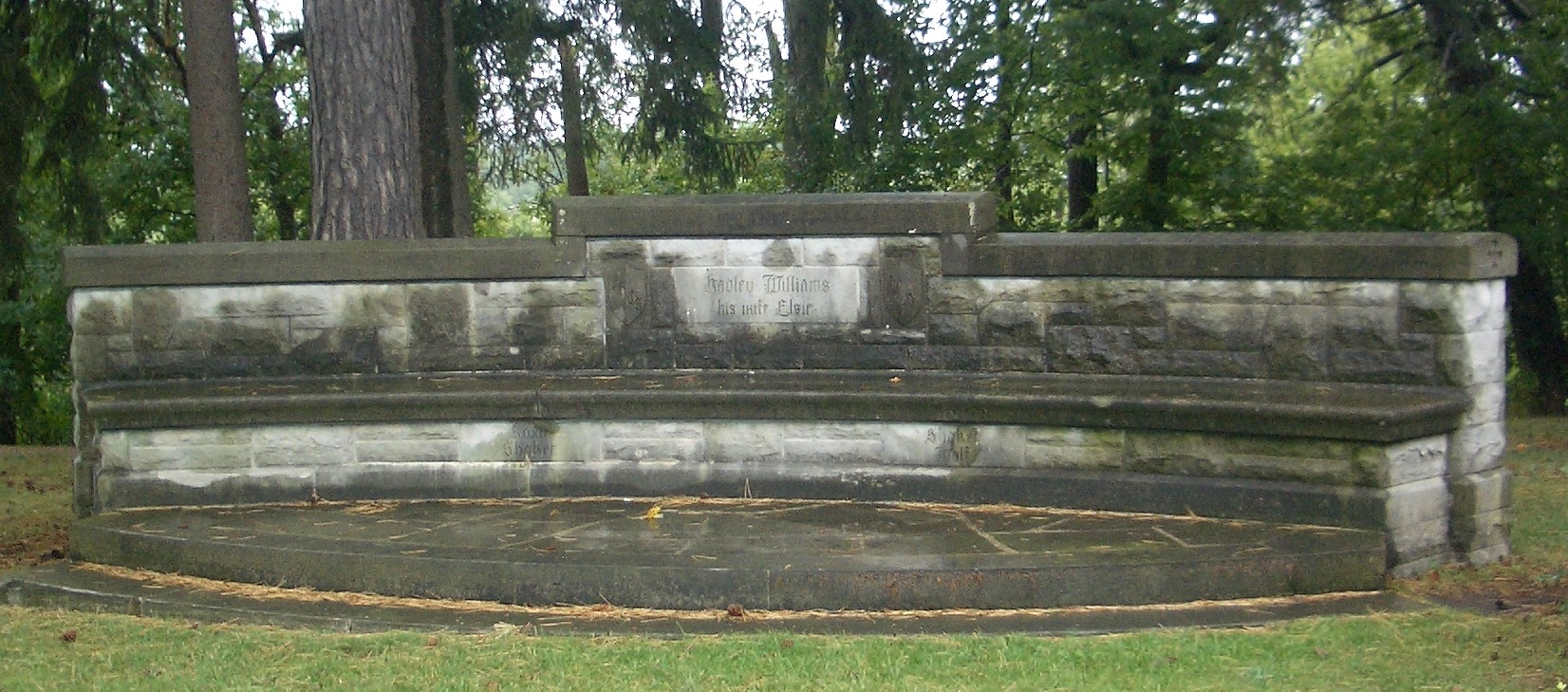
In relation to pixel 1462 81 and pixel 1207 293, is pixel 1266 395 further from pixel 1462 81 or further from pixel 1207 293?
pixel 1462 81

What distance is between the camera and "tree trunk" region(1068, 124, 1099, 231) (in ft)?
49.1

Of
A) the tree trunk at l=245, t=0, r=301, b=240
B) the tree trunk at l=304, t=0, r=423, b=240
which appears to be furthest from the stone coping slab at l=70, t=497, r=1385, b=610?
the tree trunk at l=245, t=0, r=301, b=240

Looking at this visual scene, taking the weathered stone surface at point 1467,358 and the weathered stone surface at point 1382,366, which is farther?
the weathered stone surface at point 1382,366

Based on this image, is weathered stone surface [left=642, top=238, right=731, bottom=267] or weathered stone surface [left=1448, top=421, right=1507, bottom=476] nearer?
weathered stone surface [left=1448, top=421, right=1507, bottom=476]

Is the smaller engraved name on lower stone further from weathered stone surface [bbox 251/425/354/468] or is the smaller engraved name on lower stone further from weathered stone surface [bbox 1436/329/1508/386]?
weathered stone surface [bbox 1436/329/1508/386]

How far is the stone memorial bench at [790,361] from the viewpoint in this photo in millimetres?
7309

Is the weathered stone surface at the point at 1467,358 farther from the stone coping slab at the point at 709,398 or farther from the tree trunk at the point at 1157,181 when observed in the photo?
the tree trunk at the point at 1157,181

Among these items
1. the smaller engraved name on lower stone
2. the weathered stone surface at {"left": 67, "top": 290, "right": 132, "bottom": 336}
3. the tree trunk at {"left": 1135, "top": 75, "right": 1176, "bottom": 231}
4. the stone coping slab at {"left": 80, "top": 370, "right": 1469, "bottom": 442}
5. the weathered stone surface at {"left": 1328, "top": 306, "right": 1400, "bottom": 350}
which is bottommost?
the stone coping slab at {"left": 80, "top": 370, "right": 1469, "bottom": 442}

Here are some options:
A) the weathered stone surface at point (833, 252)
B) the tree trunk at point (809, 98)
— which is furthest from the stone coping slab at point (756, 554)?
the tree trunk at point (809, 98)

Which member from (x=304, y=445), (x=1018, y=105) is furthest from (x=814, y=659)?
(x=1018, y=105)

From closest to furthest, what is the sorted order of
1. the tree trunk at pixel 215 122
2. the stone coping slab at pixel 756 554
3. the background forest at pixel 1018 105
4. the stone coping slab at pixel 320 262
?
the stone coping slab at pixel 756 554 < the stone coping slab at pixel 320 262 < the tree trunk at pixel 215 122 < the background forest at pixel 1018 105

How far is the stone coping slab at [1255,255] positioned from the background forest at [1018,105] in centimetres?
579

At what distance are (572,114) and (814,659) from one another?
607 inches

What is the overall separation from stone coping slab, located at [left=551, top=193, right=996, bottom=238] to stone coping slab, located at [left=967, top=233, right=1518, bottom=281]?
250 millimetres
